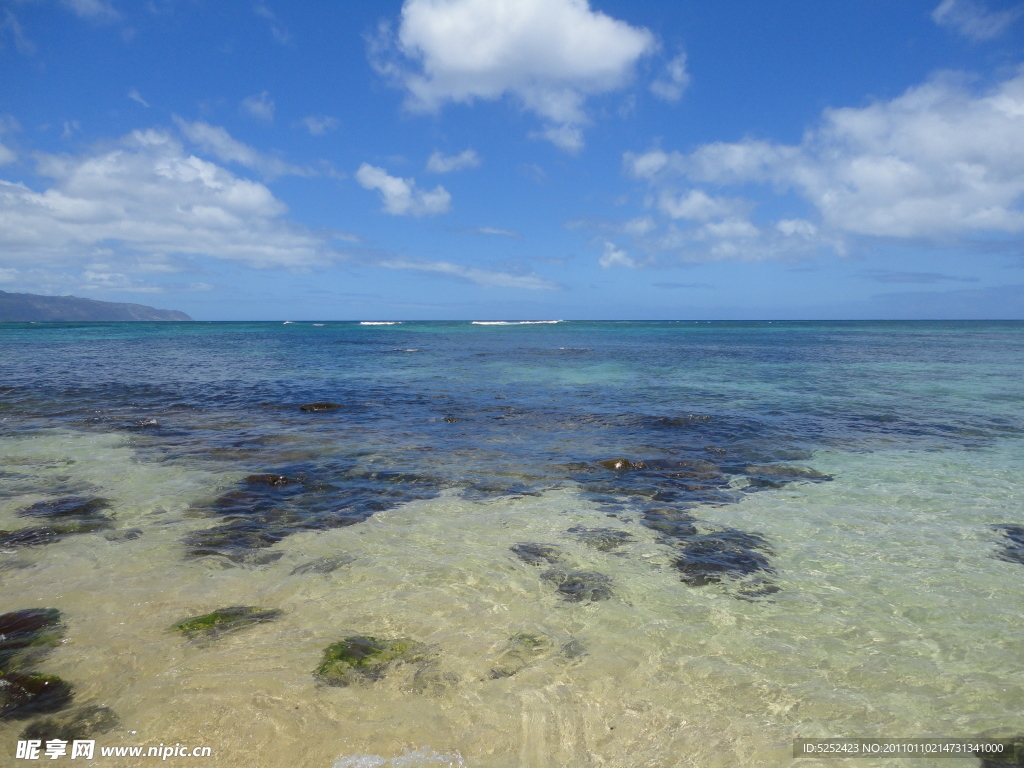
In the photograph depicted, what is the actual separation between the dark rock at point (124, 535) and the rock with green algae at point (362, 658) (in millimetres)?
4443

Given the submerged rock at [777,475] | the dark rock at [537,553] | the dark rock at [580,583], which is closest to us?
the dark rock at [580,583]

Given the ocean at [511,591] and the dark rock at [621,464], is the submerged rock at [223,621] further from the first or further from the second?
the dark rock at [621,464]

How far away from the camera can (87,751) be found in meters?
3.97

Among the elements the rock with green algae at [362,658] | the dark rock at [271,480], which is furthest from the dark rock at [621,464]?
the rock with green algae at [362,658]

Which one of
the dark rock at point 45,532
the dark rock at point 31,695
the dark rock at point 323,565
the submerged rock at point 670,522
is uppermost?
the dark rock at point 45,532

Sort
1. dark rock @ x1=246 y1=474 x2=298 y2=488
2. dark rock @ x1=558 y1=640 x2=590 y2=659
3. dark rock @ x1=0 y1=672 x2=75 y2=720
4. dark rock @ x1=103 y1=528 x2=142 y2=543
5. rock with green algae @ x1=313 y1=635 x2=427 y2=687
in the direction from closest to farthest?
dark rock @ x1=0 y1=672 x2=75 y2=720
rock with green algae @ x1=313 y1=635 x2=427 y2=687
dark rock @ x1=558 y1=640 x2=590 y2=659
dark rock @ x1=103 y1=528 x2=142 y2=543
dark rock @ x1=246 y1=474 x2=298 y2=488

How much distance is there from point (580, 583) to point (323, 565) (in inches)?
130

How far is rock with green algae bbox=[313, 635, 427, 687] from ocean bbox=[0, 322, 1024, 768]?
0.03m

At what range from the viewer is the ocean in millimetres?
4395

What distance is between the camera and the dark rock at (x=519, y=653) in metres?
5.05

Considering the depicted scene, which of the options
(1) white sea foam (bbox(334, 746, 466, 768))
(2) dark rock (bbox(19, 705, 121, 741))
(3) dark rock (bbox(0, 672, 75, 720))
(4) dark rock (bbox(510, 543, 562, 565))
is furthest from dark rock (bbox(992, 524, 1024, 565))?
(3) dark rock (bbox(0, 672, 75, 720))

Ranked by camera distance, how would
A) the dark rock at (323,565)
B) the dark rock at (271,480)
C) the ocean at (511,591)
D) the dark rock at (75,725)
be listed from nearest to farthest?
1. the dark rock at (75,725)
2. the ocean at (511,591)
3. the dark rock at (323,565)
4. the dark rock at (271,480)

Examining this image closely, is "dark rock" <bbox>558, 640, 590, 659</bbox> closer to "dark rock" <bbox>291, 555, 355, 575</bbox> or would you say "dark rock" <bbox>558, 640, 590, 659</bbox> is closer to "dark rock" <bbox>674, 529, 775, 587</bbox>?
"dark rock" <bbox>674, 529, 775, 587</bbox>

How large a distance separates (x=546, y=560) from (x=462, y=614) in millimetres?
1730
